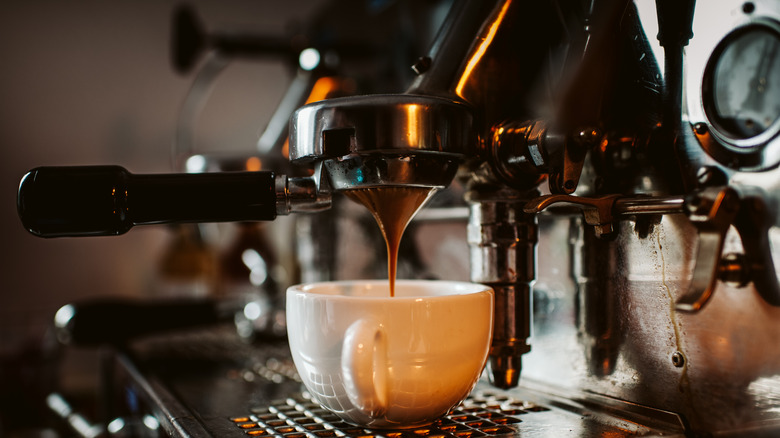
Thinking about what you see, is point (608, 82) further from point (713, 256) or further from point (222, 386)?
point (222, 386)

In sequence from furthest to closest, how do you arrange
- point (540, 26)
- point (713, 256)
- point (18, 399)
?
point (18, 399)
point (540, 26)
point (713, 256)

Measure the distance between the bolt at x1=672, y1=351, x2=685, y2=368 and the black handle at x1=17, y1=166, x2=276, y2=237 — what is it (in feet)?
0.75

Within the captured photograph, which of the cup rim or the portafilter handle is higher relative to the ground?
the portafilter handle

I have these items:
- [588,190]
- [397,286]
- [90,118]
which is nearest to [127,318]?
[397,286]

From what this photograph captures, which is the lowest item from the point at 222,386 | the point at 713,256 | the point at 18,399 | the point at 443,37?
the point at 18,399

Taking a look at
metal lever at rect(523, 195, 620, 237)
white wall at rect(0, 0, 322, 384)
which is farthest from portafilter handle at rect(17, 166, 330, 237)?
→ white wall at rect(0, 0, 322, 384)

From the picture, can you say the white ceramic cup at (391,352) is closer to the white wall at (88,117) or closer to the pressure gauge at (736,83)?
the pressure gauge at (736,83)

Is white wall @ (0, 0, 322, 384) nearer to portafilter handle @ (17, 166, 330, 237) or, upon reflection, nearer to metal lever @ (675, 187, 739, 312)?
portafilter handle @ (17, 166, 330, 237)

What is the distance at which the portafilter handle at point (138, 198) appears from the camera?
315 mm

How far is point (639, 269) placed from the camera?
0.37 metres

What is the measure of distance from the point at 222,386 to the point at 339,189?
23 centimetres

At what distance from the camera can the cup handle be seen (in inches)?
11.8

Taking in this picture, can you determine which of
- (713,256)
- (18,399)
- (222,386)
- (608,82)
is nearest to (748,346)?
(713,256)

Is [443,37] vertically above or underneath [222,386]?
above
